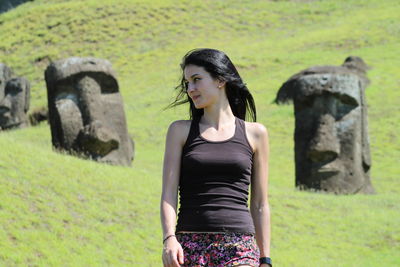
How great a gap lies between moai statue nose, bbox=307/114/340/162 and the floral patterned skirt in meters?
13.0

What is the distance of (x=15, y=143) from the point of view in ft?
46.8

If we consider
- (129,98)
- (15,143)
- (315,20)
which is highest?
(315,20)

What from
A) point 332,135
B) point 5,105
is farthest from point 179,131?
point 5,105

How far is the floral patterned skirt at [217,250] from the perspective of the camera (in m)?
4.10

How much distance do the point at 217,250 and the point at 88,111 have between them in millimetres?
13547

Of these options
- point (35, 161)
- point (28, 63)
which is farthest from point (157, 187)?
point (28, 63)

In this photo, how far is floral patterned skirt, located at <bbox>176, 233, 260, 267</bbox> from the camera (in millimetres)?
4102

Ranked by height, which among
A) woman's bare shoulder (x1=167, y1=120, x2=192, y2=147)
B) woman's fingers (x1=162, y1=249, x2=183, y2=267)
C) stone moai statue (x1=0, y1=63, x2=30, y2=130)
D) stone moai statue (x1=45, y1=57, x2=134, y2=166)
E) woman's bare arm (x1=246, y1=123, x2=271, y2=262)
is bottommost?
woman's fingers (x1=162, y1=249, x2=183, y2=267)

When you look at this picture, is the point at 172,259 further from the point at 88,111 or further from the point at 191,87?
the point at 88,111

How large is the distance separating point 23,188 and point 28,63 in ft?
103

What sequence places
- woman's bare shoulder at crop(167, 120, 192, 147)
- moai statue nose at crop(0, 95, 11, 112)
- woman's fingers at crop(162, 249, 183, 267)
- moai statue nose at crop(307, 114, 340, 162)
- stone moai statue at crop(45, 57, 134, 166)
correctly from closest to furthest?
woman's fingers at crop(162, 249, 183, 267) → woman's bare shoulder at crop(167, 120, 192, 147) → stone moai statue at crop(45, 57, 134, 166) → moai statue nose at crop(307, 114, 340, 162) → moai statue nose at crop(0, 95, 11, 112)

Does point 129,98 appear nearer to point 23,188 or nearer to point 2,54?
point 2,54

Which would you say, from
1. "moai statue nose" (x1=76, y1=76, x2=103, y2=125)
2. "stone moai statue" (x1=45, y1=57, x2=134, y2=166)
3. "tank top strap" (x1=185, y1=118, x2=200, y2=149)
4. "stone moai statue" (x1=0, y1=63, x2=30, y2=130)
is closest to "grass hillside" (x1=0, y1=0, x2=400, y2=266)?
"stone moai statue" (x1=45, y1=57, x2=134, y2=166)

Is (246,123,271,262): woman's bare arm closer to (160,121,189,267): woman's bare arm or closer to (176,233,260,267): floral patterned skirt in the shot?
(176,233,260,267): floral patterned skirt
